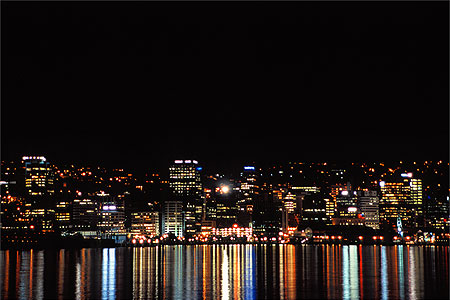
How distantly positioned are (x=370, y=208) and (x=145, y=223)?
48285 millimetres

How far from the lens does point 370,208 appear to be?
153750mm

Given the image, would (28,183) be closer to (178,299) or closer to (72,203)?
(72,203)

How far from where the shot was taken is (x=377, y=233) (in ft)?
472

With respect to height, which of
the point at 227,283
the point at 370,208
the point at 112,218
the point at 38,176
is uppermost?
the point at 38,176

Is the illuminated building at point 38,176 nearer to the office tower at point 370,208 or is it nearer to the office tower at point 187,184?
the office tower at point 187,184

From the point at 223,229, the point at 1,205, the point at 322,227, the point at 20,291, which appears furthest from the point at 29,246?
the point at 20,291

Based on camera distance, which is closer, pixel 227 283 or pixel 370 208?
pixel 227 283

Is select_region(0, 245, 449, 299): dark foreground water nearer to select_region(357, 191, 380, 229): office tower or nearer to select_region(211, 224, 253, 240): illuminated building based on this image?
select_region(211, 224, 253, 240): illuminated building

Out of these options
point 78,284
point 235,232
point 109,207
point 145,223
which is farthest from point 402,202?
point 78,284

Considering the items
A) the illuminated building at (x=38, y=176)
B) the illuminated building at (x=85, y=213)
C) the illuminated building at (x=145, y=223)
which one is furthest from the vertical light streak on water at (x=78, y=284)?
the illuminated building at (x=38, y=176)

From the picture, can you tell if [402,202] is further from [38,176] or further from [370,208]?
[38,176]

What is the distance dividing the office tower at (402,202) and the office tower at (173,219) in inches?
1672

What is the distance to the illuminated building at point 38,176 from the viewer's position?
148250 millimetres

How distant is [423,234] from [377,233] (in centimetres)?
1021
